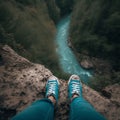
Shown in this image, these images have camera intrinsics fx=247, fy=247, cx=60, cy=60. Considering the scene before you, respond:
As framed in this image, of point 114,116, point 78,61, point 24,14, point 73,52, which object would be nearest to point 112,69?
point 78,61

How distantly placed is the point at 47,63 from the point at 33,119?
2.46 m

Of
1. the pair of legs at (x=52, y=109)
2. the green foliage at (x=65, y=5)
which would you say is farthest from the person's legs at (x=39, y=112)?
the green foliage at (x=65, y=5)

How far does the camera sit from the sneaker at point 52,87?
2559 mm

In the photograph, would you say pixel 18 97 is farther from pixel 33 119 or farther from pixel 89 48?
pixel 89 48

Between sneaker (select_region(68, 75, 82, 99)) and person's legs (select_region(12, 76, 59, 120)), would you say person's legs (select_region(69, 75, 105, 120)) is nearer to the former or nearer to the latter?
sneaker (select_region(68, 75, 82, 99))

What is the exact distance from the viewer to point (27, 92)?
2746 millimetres

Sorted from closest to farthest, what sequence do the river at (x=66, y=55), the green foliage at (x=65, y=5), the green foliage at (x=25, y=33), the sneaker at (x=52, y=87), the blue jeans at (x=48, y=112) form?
the blue jeans at (x=48, y=112) < the sneaker at (x=52, y=87) < the green foliage at (x=25, y=33) < the river at (x=66, y=55) < the green foliage at (x=65, y=5)

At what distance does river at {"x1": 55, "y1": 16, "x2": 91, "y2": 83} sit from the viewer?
5439 millimetres

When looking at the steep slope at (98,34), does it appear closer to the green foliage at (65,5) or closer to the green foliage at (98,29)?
the green foliage at (98,29)

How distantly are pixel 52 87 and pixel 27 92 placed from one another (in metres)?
0.30

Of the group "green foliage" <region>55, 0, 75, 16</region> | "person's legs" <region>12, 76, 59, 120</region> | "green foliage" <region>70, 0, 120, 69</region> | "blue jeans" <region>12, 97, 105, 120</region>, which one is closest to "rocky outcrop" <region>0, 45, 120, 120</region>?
"person's legs" <region>12, 76, 59, 120</region>

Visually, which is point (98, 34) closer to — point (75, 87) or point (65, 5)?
point (65, 5)

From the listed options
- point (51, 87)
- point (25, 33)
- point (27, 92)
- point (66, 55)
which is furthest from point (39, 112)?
point (66, 55)

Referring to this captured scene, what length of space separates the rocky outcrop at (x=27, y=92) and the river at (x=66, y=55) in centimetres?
189
